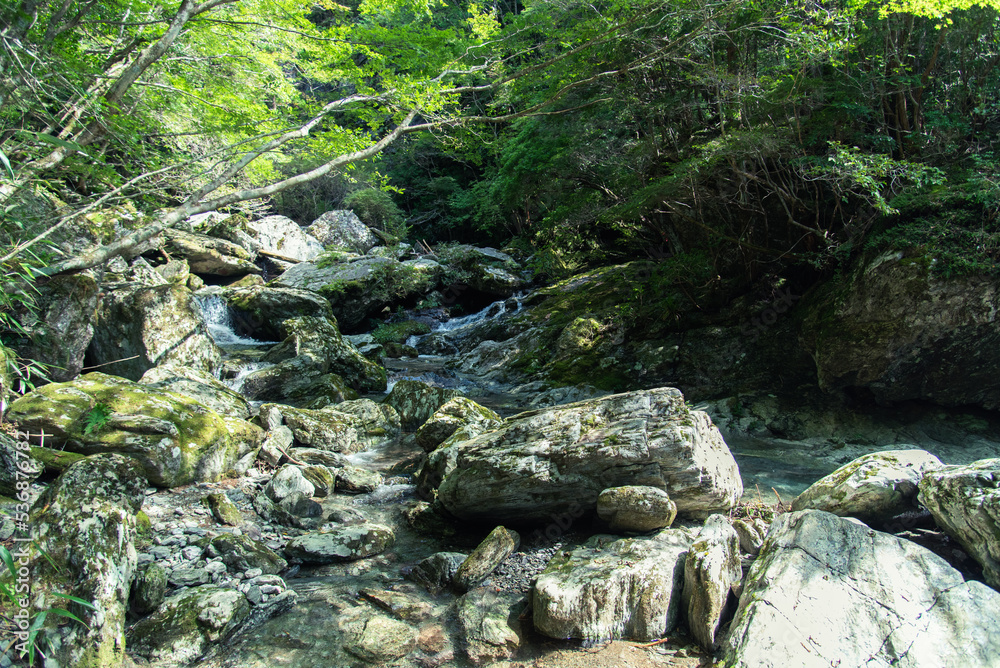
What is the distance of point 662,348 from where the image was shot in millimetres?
10203

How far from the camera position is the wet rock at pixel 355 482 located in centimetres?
654

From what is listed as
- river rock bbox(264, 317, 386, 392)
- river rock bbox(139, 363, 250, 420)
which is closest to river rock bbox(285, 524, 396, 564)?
river rock bbox(139, 363, 250, 420)

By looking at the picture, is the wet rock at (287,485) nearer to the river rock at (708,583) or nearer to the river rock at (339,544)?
the river rock at (339,544)

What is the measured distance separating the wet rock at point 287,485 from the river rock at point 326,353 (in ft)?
15.8

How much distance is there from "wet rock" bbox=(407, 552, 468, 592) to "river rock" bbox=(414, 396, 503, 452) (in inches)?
103

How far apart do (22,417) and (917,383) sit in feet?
34.6

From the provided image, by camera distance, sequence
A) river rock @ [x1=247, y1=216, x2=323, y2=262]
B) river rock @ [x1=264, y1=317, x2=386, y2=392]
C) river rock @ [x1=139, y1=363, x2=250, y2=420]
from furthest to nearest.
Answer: river rock @ [x1=247, y1=216, x2=323, y2=262]
river rock @ [x1=264, y1=317, x2=386, y2=392]
river rock @ [x1=139, y1=363, x2=250, y2=420]

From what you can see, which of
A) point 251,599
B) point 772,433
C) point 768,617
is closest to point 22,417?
point 251,599

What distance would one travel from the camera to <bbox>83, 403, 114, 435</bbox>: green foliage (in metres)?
5.66

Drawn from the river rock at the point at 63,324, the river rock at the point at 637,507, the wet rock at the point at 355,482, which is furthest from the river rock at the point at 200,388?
the river rock at the point at 637,507

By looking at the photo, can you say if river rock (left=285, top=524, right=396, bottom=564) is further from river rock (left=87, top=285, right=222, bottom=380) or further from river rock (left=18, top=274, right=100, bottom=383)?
river rock (left=87, top=285, right=222, bottom=380)

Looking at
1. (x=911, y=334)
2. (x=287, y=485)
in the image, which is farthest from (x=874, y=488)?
(x=287, y=485)

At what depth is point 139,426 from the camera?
598 cm

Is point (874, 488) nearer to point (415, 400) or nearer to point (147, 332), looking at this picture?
point (415, 400)
